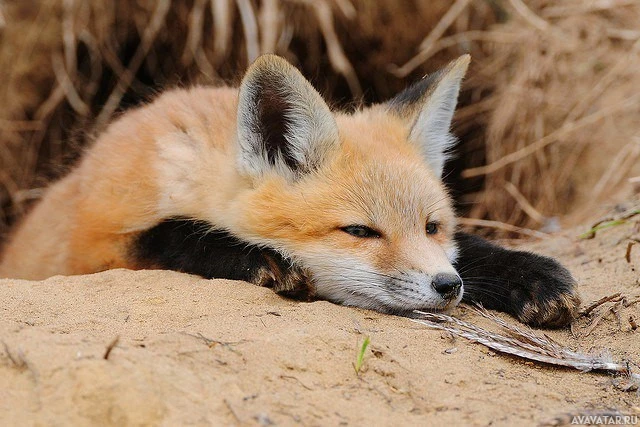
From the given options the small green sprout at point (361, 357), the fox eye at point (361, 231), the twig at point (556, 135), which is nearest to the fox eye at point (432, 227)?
the fox eye at point (361, 231)

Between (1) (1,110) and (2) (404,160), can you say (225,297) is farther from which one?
(1) (1,110)

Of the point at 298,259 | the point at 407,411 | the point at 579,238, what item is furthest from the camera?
the point at 579,238

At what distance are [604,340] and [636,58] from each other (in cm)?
395

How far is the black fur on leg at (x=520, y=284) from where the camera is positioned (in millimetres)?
2938

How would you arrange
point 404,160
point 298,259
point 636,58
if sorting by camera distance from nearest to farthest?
point 298,259 → point 404,160 → point 636,58

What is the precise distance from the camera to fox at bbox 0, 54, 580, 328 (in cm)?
298

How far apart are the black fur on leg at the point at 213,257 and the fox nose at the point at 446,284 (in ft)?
1.79

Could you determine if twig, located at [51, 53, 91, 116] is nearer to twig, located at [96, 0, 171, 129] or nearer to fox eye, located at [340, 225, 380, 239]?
twig, located at [96, 0, 171, 129]

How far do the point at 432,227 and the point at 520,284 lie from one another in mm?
494

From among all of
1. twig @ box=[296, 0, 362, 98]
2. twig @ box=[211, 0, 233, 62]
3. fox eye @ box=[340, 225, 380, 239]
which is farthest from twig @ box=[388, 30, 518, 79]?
fox eye @ box=[340, 225, 380, 239]

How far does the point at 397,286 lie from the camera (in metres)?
2.88

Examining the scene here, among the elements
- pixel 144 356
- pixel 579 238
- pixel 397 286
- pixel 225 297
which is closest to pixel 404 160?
pixel 397 286

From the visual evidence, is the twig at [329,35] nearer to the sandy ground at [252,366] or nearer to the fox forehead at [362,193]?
the fox forehead at [362,193]

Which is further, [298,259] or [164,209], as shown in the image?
[164,209]
